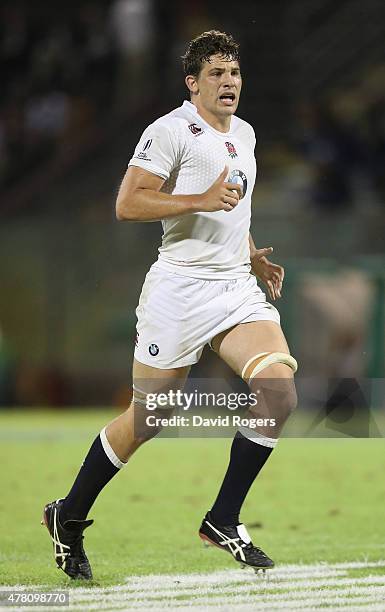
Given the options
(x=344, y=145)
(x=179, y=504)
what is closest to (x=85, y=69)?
(x=344, y=145)

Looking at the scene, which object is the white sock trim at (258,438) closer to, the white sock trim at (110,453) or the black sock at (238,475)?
the black sock at (238,475)

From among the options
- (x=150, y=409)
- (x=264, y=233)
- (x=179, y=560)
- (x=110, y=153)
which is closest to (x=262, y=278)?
(x=150, y=409)

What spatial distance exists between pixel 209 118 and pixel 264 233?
590cm

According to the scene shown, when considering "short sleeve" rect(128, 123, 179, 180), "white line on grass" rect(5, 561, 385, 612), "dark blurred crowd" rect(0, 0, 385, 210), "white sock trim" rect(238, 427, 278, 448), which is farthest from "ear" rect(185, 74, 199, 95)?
"dark blurred crowd" rect(0, 0, 385, 210)

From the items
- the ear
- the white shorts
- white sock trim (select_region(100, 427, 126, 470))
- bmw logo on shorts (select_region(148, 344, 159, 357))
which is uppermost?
the ear

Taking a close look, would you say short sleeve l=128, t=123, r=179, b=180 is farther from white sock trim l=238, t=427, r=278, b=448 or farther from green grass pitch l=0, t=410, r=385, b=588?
green grass pitch l=0, t=410, r=385, b=588

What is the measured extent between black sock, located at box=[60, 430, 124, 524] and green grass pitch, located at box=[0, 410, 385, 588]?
11.5 inches

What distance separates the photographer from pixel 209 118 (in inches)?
199

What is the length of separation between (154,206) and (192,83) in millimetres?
644

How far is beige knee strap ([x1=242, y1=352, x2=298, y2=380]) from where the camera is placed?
189 inches

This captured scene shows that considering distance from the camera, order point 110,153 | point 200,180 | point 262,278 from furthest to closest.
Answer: point 110,153 → point 262,278 → point 200,180

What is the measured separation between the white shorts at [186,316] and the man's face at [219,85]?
0.71 meters

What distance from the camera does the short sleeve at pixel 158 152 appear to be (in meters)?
4.84

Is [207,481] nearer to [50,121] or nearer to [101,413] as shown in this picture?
[101,413]
